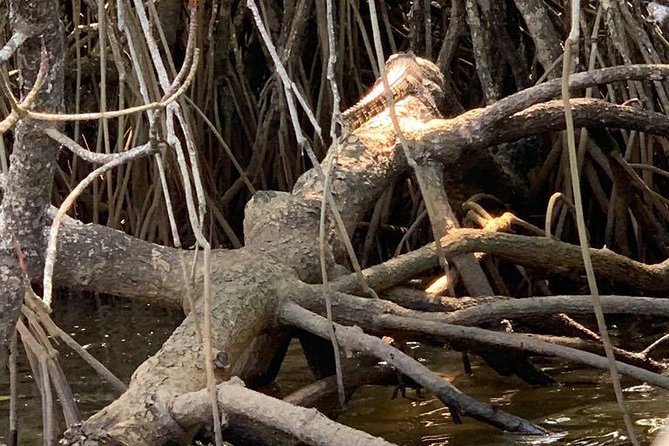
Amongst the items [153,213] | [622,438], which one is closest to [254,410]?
[622,438]

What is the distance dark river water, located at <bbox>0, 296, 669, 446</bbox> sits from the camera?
2336 millimetres

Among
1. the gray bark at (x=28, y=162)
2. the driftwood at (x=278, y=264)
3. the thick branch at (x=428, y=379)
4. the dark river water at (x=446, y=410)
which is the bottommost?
the dark river water at (x=446, y=410)

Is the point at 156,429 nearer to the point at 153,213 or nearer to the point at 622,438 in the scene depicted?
the point at 622,438

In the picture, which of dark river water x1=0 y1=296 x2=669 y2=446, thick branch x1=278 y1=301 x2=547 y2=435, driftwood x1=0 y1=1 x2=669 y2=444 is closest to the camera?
driftwood x1=0 y1=1 x2=669 y2=444

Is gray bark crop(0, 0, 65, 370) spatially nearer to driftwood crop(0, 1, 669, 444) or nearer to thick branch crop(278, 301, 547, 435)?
driftwood crop(0, 1, 669, 444)

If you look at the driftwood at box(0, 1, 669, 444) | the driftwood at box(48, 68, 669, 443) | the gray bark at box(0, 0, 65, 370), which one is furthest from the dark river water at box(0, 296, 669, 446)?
the gray bark at box(0, 0, 65, 370)

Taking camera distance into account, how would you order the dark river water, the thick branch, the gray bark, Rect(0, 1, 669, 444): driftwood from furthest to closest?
the dark river water → the thick branch → Rect(0, 1, 669, 444): driftwood → the gray bark

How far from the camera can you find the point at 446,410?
8.42 ft

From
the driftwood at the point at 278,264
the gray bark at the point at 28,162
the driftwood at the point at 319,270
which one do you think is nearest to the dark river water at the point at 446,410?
the driftwood at the point at 319,270

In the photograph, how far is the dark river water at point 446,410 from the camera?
2.34m

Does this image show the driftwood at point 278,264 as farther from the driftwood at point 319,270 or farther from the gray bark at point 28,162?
the gray bark at point 28,162

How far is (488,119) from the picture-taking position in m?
2.85

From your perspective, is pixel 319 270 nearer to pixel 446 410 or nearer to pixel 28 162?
pixel 446 410

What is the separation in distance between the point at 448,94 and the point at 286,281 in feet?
4.54
